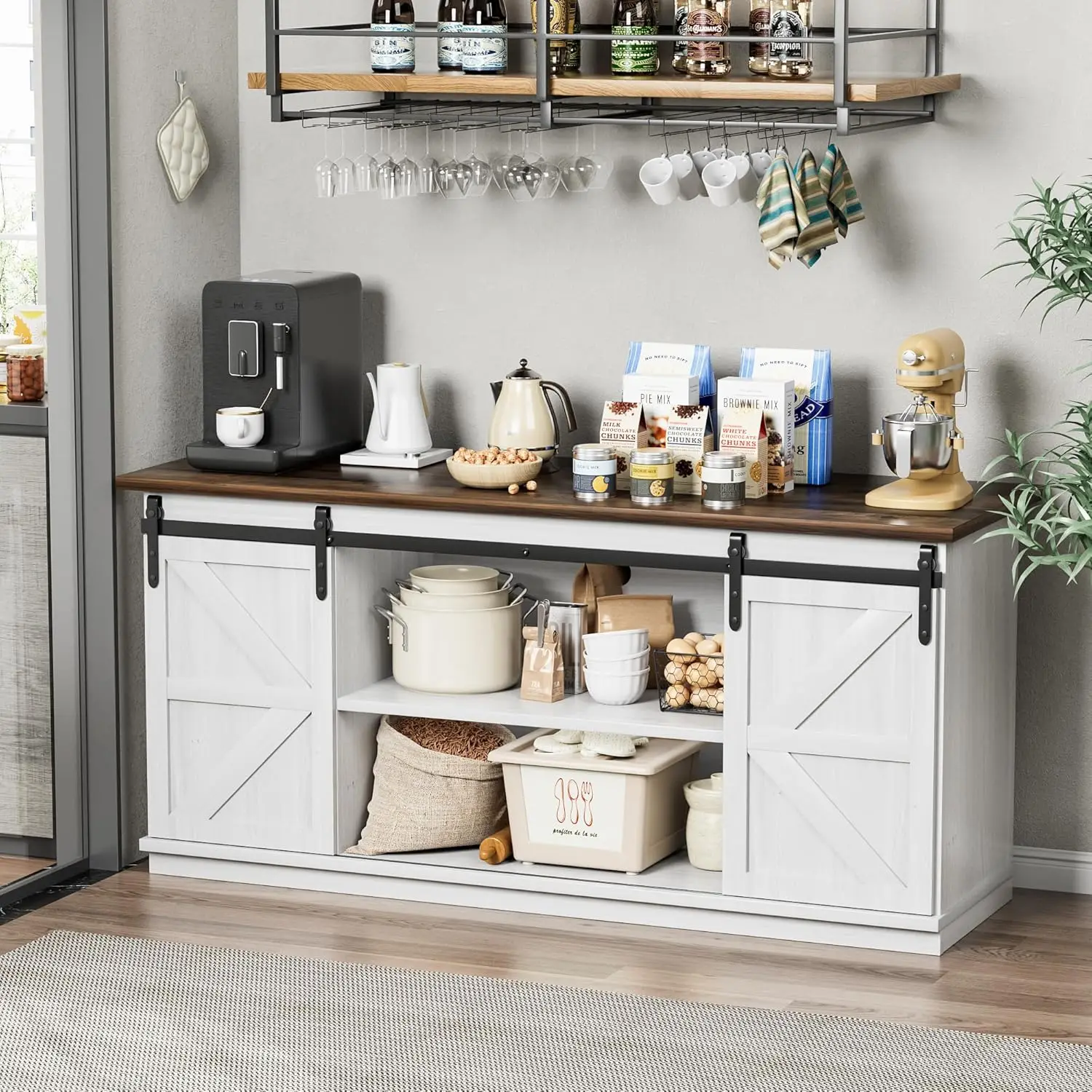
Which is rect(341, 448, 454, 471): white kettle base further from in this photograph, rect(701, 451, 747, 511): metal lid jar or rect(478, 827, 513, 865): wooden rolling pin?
rect(478, 827, 513, 865): wooden rolling pin

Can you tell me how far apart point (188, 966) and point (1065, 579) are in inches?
77.6

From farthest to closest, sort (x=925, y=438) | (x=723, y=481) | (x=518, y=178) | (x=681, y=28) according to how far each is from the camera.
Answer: (x=518, y=178) < (x=681, y=28) < (x=723, y=481) < (x=925, y=438)

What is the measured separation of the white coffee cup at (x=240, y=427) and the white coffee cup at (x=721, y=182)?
3.56ft

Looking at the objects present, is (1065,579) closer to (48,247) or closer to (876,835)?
(876,835)

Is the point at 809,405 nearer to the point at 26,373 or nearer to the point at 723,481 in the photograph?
the point at 723,481

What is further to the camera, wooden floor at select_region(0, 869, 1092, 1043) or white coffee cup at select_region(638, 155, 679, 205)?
white coffee cup at select_region(638, 155, 679, 205)

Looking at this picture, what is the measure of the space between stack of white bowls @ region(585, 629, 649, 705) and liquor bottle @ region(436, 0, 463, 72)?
1.26m

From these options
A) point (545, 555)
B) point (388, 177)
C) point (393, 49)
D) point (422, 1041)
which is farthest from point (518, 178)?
point (422, 1041)

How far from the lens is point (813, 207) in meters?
3.91

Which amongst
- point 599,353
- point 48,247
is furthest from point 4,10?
point 599,353

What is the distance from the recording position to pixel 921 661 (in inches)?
144

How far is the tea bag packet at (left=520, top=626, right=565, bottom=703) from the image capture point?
4.10 metres

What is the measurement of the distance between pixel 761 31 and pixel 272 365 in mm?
1254

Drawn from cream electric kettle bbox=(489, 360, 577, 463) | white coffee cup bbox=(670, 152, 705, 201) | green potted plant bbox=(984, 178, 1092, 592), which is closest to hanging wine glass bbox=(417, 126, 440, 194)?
cream electric kettle bbox=(489, 360, 577, 463)
